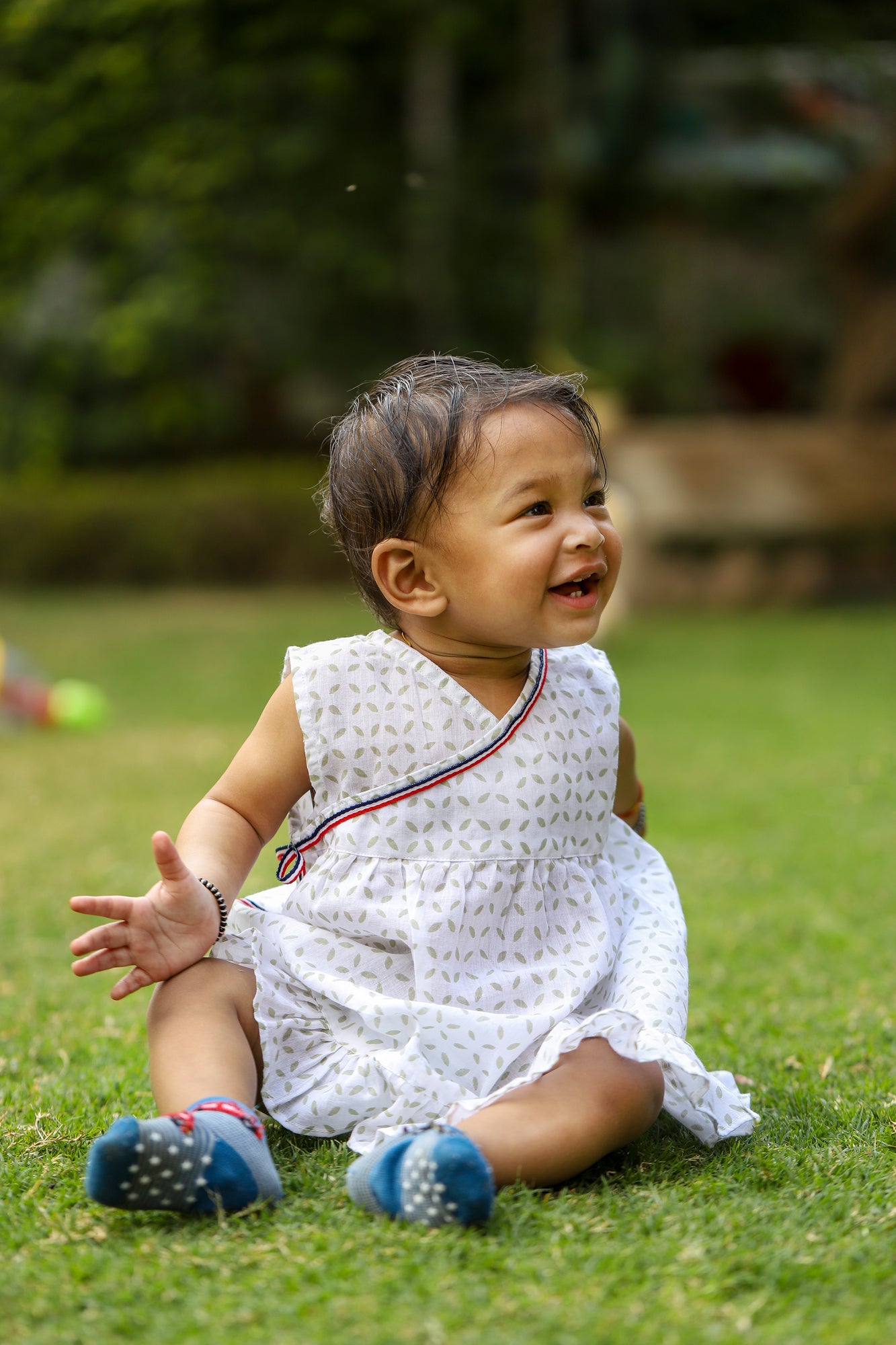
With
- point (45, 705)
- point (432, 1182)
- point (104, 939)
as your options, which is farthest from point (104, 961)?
point (45, 705)

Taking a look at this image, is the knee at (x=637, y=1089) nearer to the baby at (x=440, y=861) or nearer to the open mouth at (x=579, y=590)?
the baby at (x=440, y=861)

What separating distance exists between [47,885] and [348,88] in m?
8.19

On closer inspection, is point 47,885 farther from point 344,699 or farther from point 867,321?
point 867,321

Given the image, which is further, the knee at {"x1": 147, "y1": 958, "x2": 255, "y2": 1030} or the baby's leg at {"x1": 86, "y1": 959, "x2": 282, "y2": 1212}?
the knee at {"x1": 147, "y1": 958, "x2": 255, "y2": 1030}

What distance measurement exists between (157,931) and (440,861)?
33cm

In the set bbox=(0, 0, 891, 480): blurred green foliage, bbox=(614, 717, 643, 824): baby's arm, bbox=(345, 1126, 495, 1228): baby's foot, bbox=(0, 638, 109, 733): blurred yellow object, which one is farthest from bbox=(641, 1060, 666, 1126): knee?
bbox=(0, 0, 891, 480): blurred green foliage

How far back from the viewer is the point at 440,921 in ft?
5.32

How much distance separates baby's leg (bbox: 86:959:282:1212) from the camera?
4.42 ft

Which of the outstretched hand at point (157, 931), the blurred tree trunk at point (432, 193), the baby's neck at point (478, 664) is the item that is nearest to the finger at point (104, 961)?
the outstretched hand at point (157, 931)

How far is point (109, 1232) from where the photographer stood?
4.55ft

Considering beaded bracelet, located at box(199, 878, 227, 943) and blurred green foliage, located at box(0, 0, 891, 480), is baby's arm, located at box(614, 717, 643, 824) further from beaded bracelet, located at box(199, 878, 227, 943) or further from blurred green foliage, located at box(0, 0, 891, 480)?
blurred green foliage, located at box(0, 0, 891, 480)

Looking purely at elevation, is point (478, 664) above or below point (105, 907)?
above

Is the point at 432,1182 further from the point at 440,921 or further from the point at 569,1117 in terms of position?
the point at 440,921

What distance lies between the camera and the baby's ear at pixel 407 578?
5.65 feet
